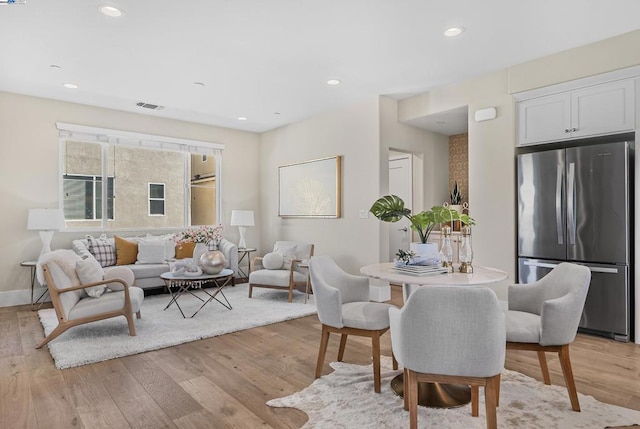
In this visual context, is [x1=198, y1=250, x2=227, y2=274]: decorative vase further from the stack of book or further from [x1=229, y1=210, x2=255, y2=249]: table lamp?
the stack of book

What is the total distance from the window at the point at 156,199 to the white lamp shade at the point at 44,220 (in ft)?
5.04

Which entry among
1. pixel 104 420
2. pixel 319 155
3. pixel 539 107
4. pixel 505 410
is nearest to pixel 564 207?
pixel 539 107

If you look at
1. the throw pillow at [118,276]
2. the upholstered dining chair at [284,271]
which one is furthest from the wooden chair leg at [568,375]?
the throw pillow at [118,276]

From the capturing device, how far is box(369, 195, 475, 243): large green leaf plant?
8.76 ft

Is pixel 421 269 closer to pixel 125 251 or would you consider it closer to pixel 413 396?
pixel 413 396

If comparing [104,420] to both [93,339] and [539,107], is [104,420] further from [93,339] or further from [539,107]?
[539,107]

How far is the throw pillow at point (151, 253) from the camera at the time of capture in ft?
17.6

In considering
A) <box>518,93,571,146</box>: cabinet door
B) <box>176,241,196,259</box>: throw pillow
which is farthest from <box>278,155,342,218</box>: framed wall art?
<box>518,93,571,146</box>: cabinet door

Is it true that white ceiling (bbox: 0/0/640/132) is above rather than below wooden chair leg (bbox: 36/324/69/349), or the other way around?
above

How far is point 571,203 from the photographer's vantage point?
12.3ft

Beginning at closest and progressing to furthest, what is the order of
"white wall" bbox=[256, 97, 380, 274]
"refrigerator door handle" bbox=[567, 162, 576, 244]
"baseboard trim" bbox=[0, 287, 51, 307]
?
"refrigerator door handle" bbox=[567, 162, 576, 244] < "baseboard trim" bbox=[0, 287, 51, 307] < "white wall" bbox=[256, 97, 380, 274]

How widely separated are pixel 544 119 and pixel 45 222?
586 centimetres

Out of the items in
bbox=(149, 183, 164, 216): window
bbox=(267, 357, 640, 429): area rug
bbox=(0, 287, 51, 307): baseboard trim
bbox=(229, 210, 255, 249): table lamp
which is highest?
bbox=(149, 183, 164, 216): window

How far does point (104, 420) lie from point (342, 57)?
3.57 metres
